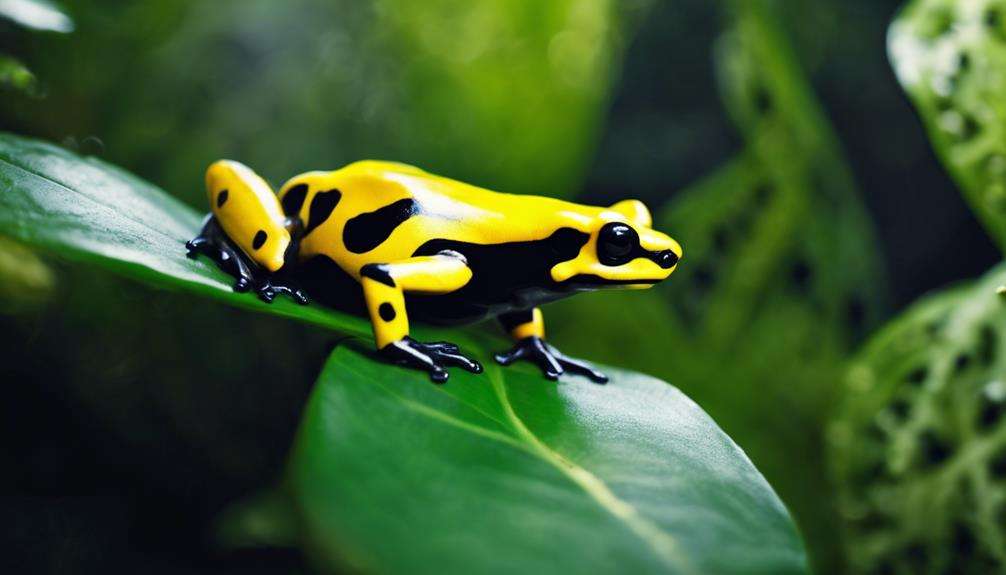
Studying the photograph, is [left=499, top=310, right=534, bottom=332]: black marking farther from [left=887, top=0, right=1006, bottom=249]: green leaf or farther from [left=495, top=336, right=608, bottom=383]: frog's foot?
[left=887, top=0, right=1006, bottom=249]: green leaf

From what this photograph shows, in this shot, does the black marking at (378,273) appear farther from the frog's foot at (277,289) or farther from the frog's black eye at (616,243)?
the frog's black eye at (616,243)

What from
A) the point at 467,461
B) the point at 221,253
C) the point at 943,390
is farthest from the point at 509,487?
the point at 943,390

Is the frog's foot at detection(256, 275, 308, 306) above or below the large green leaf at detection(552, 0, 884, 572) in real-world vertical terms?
below

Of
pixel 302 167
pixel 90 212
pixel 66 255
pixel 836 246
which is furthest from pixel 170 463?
pixel 836 246

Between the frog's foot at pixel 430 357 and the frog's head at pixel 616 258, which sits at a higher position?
the frog's head at pixel 616 258

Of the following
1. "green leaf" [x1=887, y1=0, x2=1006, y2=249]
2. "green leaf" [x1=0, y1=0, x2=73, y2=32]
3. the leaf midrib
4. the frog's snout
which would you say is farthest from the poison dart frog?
"green leaf" [x1=887, y1=0, x2=1006, y2=249]

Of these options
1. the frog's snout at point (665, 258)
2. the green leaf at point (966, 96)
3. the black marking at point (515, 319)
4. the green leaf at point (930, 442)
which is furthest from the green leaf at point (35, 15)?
the green leaf at point (930, 442)

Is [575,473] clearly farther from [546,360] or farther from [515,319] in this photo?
[515,319]
